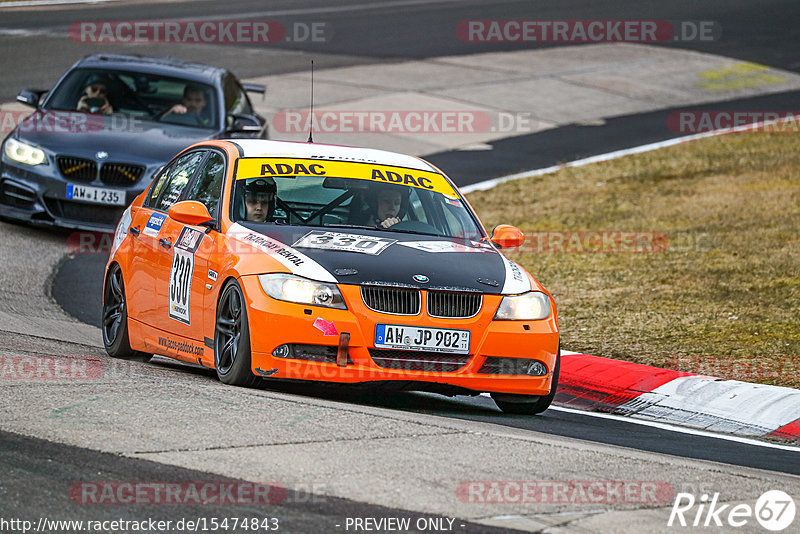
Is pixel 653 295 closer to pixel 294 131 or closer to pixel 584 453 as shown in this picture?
pixel 584 453

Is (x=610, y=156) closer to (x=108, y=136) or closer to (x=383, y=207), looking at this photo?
(x=108, y=136)

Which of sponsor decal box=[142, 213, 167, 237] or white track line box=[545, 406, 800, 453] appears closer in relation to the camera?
white track line box=[545, 406, 800, 453]

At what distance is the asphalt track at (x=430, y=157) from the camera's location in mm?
5527

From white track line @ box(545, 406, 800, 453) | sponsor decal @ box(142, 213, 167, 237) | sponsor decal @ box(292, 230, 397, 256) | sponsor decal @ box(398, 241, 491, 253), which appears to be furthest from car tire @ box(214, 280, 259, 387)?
white track line @ box(545, 406, 800, 453)

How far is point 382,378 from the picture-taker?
7539 millimetres

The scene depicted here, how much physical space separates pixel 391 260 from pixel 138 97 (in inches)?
328

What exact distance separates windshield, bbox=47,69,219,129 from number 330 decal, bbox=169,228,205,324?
6607 millimetres

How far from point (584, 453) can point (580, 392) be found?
298 centimetres

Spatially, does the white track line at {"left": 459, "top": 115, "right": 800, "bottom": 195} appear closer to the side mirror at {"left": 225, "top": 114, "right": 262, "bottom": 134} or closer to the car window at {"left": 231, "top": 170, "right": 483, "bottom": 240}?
the side mirror at {"left": 225, "top": 114, "right": 262, "bottom": 134}

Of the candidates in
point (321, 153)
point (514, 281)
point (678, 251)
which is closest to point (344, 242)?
point (514, 281)

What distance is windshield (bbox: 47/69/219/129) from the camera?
15172 mm

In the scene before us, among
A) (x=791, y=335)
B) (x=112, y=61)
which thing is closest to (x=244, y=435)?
(x=791, y=335)

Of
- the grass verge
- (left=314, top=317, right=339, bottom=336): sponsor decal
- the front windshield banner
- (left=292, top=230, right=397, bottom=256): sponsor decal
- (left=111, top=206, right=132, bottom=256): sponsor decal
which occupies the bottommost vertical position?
the grass verge

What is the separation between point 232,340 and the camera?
7.85 metres
